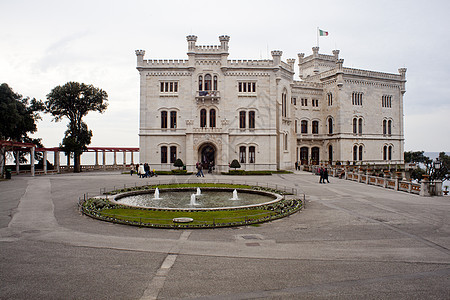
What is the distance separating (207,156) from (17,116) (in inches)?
1025

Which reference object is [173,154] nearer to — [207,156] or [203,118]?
[207,156]

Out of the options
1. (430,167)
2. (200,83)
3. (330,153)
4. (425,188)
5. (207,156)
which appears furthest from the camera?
(430,167)

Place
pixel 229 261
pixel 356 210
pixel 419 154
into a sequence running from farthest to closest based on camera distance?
1. pixel 419 154
2. pixel 356 210
3. pixel 229 261

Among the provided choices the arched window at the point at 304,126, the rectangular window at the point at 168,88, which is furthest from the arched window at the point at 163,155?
the arched window at the point at 304,126

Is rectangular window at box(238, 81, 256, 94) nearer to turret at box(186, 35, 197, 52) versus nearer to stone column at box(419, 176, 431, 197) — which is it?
turret at box(186, 35, 197, 52)

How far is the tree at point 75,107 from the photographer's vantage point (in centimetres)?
4978

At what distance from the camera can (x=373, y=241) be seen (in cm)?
1220

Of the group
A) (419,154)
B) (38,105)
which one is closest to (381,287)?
(38,105)

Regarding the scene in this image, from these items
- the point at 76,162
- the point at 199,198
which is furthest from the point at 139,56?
the point at 199,198

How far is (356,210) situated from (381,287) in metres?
10.8

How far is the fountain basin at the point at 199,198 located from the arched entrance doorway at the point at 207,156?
1994 centimetres

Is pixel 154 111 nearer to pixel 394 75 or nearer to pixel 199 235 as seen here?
pixel 199 235

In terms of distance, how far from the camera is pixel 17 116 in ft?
138

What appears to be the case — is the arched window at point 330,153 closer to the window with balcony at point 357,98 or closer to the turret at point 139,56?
the window with balcony at point 357,98
